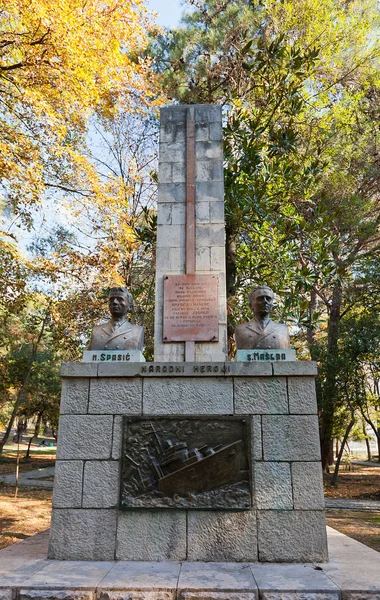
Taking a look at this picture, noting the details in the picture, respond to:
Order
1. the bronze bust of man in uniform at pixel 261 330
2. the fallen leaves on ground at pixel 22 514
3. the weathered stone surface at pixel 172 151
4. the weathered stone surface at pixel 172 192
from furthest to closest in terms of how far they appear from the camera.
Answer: the fallen leaves on ground at pixel 22 514
the weathered stone surface at pixel 172 151
the weathered stone surface at pixel 172 192
the bronze bust of man in uniform at pixel 261 330

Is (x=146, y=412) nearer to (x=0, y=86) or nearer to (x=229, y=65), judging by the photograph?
(x=0, y=86)

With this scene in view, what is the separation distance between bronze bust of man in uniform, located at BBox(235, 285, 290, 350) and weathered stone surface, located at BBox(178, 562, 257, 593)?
2126mm

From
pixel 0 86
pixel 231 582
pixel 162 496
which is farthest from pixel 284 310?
pixel 0 86

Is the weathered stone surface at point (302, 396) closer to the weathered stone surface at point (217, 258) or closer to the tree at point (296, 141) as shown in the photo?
the weathered stone surface at point (217, 258)

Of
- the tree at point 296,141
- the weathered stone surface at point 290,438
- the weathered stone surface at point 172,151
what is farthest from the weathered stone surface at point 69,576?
the tree at point 296,141

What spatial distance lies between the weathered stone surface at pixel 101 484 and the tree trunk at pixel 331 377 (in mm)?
12683

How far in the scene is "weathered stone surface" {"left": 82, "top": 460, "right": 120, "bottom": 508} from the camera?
4.50 meters

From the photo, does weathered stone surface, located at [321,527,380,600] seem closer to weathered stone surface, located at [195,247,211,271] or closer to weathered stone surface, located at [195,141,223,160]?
weathered stone surface, located at [195,247,211,271]

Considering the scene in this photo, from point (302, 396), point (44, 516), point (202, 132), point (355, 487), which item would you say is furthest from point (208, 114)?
point (355, 487)

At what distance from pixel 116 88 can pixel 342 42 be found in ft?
23.6

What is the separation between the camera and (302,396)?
4691 millimetres

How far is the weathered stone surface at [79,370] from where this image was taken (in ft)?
15.9

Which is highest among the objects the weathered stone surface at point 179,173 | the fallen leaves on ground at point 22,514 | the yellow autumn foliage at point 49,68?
the yellow autumn foliage at point 49,68

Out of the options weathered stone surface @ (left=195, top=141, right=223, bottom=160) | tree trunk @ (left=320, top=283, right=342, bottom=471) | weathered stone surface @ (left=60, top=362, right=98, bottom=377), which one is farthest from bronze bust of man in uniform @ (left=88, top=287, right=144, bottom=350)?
tree trunk @ (left=320, top=283, right=342, bottom=471)
